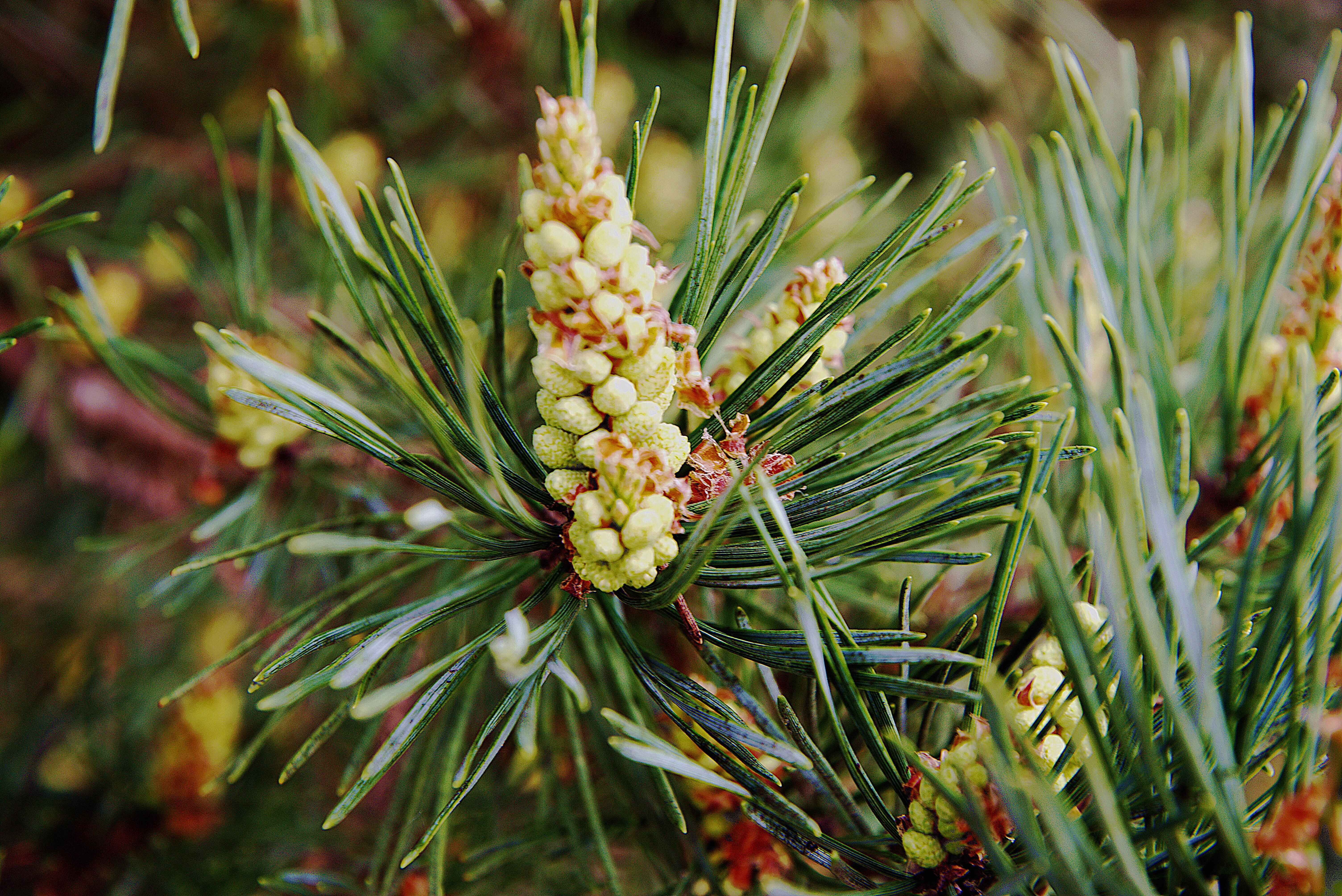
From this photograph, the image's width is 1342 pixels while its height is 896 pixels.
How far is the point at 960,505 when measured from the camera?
0.32m

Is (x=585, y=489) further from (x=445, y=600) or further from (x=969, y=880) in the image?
(x=969, y=880)

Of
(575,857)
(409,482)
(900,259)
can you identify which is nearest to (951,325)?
(900,259)

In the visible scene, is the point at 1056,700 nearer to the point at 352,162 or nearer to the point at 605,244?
the point at 605,244

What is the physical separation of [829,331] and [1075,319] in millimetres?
159

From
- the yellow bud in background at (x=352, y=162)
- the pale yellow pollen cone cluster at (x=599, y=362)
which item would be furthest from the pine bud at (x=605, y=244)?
the yellow bud in background at (x=352, y=162)

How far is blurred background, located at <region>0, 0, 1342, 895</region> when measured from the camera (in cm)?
75

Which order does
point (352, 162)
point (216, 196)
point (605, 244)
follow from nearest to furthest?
point (605, 244) → point (352, 162) → point (216, 196)

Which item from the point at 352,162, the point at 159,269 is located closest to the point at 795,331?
the point at 352,162

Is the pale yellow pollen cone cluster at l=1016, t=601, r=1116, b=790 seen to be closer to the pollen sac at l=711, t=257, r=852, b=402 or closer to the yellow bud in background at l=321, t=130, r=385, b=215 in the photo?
the pollen sac at l=711, t=257, r=852, b=402

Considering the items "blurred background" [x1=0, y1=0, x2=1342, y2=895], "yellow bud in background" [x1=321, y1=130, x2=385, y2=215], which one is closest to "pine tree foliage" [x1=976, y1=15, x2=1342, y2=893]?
"blurred background" [x1=0, y1=0, x2=1342, y2=895]

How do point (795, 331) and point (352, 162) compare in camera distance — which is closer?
point (795, 331)

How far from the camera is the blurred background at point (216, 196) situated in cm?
75

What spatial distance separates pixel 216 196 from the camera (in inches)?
38.8

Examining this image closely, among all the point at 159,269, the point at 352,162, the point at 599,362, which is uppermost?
the point at 599,362
